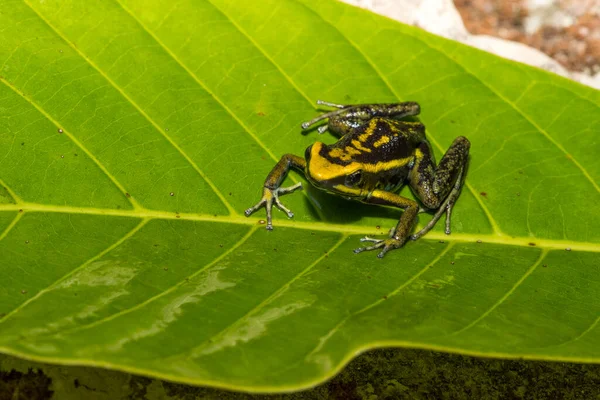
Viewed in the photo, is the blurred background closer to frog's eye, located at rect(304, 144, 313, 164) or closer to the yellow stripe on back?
the yellow stripe on back

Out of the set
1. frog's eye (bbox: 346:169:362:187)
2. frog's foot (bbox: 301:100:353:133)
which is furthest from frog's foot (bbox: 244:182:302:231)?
frog's foot (bbox: 301:100:353:133)

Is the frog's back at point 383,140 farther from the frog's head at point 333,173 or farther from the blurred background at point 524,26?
the blurred background at point 524,26

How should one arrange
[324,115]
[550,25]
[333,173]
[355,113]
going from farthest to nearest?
[550,25] → [355,113] → [324,115] → [333,173]

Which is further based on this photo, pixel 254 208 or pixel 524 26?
pixel 524 26

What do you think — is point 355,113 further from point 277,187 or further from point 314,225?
point 314,225

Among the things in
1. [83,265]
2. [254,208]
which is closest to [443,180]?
[254,208]

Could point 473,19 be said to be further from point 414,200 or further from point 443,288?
point 443,288

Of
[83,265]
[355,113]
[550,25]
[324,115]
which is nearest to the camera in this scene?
[83,265]

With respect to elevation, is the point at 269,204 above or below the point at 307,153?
below
